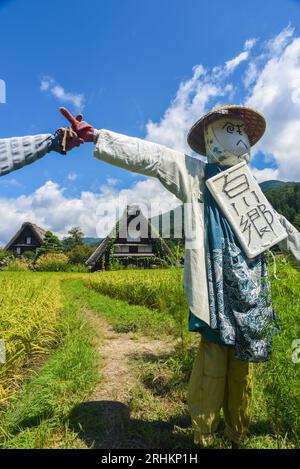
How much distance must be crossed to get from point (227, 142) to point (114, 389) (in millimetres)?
1917

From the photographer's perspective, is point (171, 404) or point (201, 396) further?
point (171, 404)

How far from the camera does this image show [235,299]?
171cm

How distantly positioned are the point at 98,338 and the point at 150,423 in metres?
2.02

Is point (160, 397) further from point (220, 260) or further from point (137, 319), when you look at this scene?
point (137, 319)

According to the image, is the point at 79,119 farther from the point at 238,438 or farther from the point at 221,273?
the point at 238,438

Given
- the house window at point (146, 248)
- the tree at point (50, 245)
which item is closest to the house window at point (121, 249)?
the house window at point (146, 248)

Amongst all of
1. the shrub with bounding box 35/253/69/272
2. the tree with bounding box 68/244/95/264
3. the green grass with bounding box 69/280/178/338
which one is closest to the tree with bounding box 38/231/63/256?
the tree with bounding box 68/244/95/264

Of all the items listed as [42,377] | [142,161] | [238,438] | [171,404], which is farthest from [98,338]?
[142,161]

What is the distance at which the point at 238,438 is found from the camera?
182 cm

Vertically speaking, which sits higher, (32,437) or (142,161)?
(142,161)

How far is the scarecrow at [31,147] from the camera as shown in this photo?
5.54 ft

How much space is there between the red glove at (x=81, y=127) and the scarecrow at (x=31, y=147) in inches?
1.3

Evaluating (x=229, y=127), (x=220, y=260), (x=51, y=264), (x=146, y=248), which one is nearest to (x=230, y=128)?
(x=229, y=127)

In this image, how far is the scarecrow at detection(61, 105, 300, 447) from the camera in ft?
5.59
